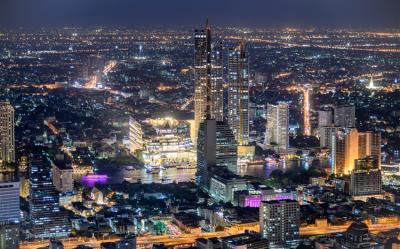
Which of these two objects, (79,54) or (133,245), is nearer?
(133,245)

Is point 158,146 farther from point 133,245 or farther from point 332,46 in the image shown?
point 133,245

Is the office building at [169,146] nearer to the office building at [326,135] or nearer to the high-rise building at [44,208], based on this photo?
the office building at [326,135]

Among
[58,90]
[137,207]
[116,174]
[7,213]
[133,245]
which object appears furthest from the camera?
[58,90]

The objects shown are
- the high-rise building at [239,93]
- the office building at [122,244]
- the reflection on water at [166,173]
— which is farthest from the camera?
the high-rise building at [239,93]

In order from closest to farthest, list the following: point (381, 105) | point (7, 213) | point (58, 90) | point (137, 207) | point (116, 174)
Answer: point (7, 213) → point (137, 207) → point (116, 174) → point (381, 105) → point (58, 90)

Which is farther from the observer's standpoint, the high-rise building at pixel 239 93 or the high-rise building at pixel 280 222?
the high-rise building at pixel 239 93

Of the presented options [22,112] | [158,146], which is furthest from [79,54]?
[158,146]

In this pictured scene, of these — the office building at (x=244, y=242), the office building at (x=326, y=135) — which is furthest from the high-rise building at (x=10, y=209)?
the office building at (x=326, y=135)
